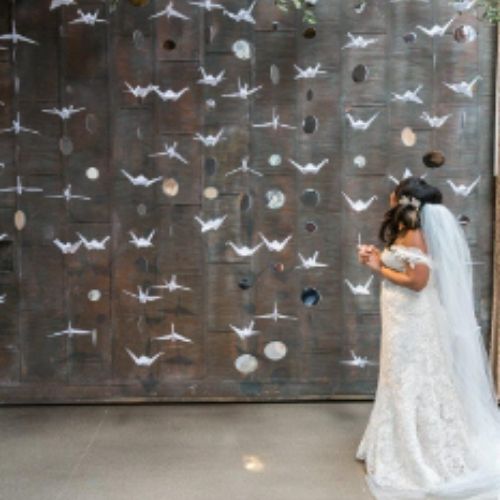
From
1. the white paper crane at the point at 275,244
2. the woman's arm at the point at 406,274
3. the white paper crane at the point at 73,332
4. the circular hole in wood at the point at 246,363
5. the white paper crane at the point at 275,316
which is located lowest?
the circular hole in wood at the point at 246,363

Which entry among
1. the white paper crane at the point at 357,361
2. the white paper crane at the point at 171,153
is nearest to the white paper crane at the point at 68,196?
the white paper crane at the point at 171,153

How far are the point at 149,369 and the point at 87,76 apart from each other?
1.88m

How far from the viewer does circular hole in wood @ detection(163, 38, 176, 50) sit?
13.6 ft

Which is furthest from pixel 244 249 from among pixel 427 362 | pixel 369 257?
pixel 427 362

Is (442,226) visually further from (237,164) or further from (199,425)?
(199,425)

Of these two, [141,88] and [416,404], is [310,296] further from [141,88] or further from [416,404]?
[141,88]

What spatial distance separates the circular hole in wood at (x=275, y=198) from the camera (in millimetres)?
4215

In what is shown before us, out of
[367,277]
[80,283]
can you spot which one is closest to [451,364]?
[367,277]

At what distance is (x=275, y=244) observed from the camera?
4234 mm

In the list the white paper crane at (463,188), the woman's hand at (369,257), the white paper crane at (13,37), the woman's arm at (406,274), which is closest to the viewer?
the woman's arm at (406,274)

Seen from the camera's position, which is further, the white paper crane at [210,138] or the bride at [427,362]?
the white paper crane at [210,138]

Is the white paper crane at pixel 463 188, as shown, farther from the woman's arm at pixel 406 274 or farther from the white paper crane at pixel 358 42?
the woman's arm at pixel 406 274

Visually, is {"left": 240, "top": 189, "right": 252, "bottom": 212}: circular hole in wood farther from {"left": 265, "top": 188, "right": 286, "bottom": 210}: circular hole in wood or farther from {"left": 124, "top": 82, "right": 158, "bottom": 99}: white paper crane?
{"left": 124, "top": 82, "right": 158, "bottom": 99}: white paper crane

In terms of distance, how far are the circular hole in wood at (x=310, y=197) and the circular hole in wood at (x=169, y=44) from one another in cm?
122
